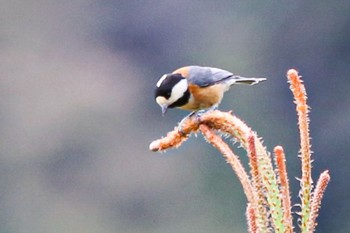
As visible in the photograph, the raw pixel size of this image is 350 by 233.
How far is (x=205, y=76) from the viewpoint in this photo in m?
3.24

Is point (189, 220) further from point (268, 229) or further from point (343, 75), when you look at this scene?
point (268, 229)

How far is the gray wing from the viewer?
3.22 m

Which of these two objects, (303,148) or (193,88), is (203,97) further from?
(303,148)

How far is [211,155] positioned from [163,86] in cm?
963

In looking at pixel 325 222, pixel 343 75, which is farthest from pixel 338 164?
pixel 343 75

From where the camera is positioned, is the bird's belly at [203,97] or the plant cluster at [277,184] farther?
the bird's belly at [203,97]

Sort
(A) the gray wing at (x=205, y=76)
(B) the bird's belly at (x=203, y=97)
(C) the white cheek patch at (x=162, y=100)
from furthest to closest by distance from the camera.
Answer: (A) the gray wing at (x=205, y=76), (B) the bird's belly at (x=203, y=97), (C) the white cheek patch at (x=162, y=100)

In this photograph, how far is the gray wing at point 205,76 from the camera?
10.6ft

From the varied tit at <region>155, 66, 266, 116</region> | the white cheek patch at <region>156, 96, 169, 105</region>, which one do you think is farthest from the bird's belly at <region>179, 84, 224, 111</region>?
the white cheek patch at <region>156, 96, 169, 105</region>

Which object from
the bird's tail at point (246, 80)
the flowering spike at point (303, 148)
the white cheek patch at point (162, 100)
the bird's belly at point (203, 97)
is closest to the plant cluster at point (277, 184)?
the flowering spike at point (303, 148)

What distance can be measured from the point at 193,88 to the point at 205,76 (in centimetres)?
10

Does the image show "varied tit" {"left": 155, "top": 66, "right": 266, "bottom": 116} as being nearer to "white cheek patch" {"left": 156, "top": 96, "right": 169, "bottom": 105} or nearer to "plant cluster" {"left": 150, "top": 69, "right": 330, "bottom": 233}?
"white cheek patch" {"left": 156, "top": 96, "right": 169, "bottom": 105}

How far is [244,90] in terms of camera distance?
41.3 feet

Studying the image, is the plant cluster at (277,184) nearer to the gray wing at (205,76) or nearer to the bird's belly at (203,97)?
the bird's belly at (203,97)
